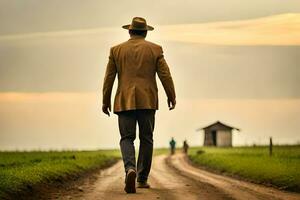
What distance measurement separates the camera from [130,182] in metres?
12.9

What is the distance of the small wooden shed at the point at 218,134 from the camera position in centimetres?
10150

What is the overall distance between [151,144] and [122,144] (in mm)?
624

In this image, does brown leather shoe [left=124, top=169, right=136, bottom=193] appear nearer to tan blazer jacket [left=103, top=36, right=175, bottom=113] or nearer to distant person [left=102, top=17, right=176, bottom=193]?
distant person [left=102, top=17, right=176, bottom=193]

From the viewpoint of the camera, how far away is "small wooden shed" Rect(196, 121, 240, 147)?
333ft

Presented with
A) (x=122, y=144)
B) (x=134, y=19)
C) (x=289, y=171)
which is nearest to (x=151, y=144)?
(x=122, y=144)

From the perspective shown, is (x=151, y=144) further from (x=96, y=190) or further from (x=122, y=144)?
(x=96, y=190)

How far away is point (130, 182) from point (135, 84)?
1940 millimetres

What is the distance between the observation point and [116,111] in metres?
13.6

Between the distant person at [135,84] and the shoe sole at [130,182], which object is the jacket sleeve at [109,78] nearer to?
the distant person at [135,84]

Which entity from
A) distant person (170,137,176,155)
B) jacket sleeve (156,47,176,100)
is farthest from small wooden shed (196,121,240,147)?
jacket sleeve (156,47,176,100)

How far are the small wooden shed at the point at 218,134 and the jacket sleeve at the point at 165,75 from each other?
87.6 meters

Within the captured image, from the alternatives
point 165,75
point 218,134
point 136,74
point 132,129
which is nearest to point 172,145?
point 218,134

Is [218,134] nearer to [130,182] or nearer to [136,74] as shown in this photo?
[136,74]

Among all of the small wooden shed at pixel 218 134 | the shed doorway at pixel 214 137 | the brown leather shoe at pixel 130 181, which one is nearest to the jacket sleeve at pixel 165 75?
the brown leather shoe at pixel 130 181
